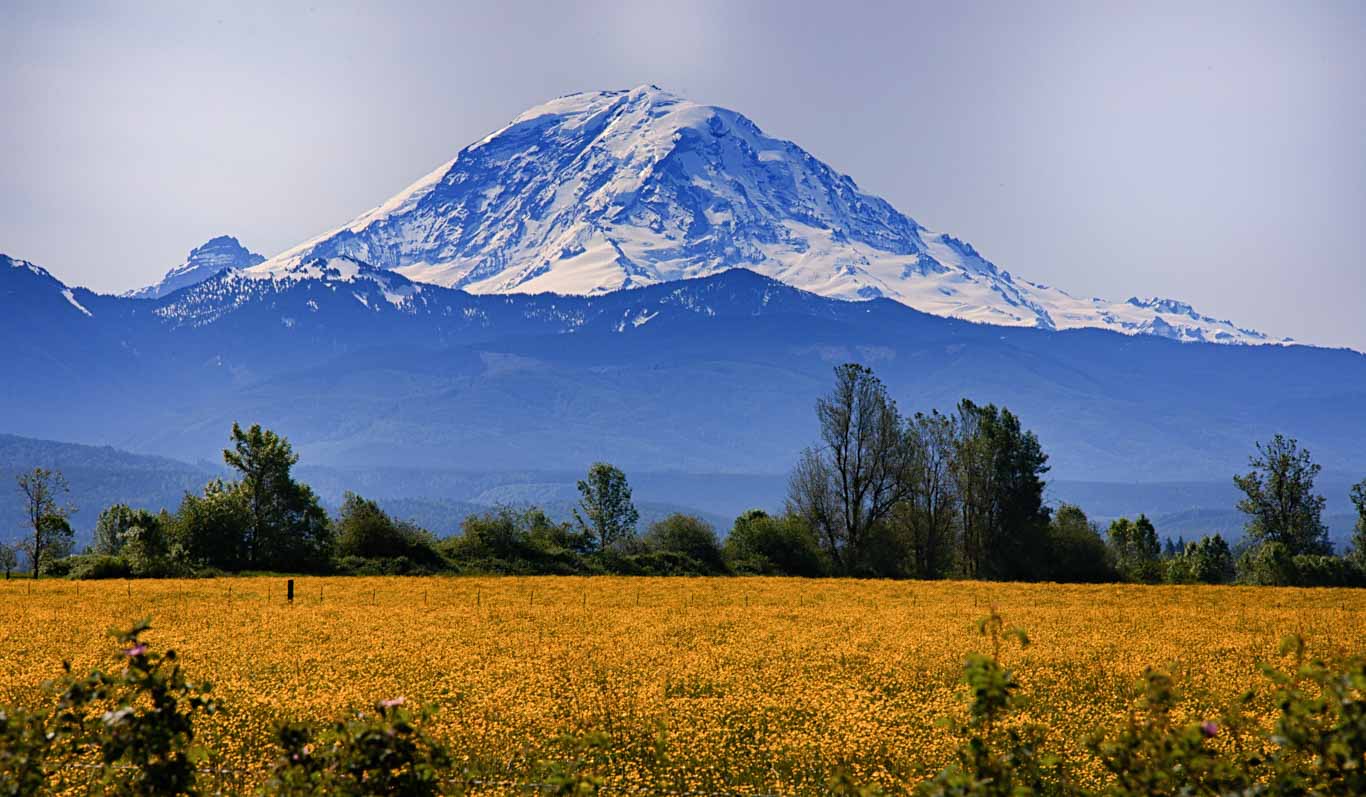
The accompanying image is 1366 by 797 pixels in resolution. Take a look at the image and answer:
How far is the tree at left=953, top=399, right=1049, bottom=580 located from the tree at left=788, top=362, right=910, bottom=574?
17.1 feet

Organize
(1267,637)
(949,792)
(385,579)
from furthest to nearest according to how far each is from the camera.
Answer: (385,579)
(1267,637)
(949,792)

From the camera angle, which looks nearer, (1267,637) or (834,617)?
(1267,637)

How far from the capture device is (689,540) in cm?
7525

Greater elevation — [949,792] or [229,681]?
[949,792]

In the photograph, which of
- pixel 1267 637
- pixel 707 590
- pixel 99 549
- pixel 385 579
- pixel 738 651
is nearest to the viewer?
pixel 738 651

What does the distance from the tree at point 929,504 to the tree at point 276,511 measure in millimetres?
41866

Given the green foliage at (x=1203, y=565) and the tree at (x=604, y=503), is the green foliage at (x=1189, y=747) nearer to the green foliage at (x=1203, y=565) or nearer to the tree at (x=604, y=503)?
the green foliage at (x=1203, y=565)

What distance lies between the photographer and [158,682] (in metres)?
9.18

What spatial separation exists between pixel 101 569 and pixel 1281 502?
267 feet

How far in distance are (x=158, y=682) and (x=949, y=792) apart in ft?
22.2

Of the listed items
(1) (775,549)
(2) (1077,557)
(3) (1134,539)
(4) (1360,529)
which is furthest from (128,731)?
(3) (1134,539)

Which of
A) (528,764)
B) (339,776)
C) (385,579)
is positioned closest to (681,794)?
(528,764)

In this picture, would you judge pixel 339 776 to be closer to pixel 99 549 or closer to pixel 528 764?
pixel 528 764

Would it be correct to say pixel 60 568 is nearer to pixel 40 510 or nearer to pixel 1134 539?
pixel 40 510
